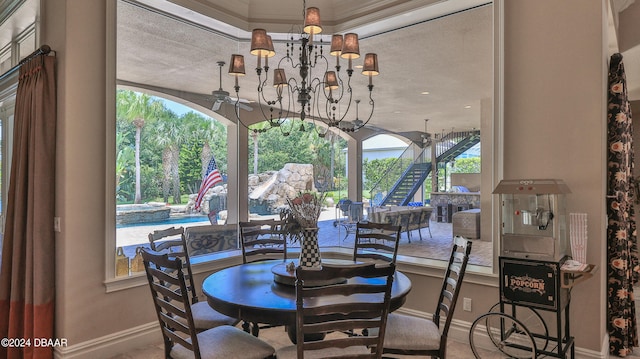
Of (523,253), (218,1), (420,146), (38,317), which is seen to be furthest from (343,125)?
(38,317)

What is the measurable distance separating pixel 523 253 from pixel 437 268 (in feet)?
3.13

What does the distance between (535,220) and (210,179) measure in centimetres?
343

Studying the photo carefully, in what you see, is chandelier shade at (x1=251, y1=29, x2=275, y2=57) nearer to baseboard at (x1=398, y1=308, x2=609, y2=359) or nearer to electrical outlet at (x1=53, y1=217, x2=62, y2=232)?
electrical outlet at (x1=53, y1=217, x2=62, y2=232)

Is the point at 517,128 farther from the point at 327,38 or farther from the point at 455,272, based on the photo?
the point at 327,38

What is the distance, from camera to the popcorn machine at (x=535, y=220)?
2688 mm

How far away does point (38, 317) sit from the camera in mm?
2822

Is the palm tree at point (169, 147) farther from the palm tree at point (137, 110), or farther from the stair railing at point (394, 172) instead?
the stair railing at point (394, 172)

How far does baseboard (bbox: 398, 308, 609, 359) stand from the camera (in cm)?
277

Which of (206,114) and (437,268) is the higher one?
(206,114)

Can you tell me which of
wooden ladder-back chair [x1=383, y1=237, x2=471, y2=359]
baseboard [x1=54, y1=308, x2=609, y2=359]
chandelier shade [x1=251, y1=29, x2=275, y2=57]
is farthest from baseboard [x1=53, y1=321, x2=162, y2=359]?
chandelier shade [x1=251, y1=29, x2=275, y2=57]

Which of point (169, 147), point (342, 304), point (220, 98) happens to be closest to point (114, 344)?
point (169, 147)

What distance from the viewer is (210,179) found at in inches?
181

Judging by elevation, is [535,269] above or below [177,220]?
below

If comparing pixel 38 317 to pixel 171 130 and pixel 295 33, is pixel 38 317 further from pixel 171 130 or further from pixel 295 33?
pixel 295 33
